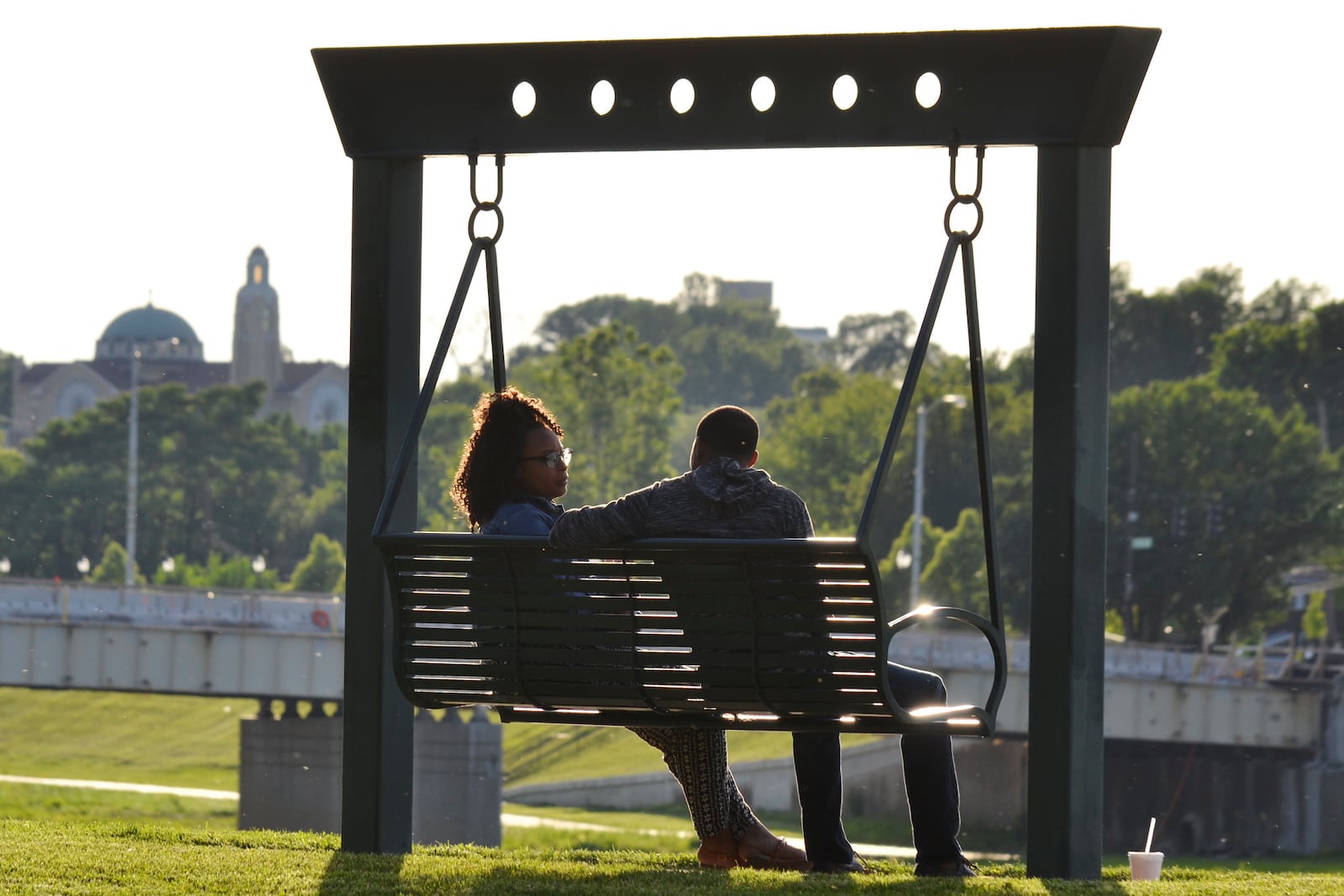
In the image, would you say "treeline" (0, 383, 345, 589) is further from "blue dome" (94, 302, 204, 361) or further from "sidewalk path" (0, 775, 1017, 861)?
"blue dome" (94, 302, 204, 361)

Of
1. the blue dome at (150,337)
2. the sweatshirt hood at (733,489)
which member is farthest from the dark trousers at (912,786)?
the blue dome at (150,337)

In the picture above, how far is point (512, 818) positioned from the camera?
43.5 meters

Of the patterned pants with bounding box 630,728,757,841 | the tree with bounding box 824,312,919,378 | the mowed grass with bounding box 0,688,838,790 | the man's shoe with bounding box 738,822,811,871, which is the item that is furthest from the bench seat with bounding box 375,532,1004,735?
the tree with bounding box 824,312,919,378

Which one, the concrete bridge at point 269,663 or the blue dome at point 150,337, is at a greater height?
the blue dome at point 150,337

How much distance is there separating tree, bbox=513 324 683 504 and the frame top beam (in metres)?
43.8

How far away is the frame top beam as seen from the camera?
247 inches

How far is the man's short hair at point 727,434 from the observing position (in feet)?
19.3

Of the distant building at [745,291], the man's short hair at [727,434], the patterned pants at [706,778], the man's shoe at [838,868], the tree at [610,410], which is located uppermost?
the distant building at [745,291]

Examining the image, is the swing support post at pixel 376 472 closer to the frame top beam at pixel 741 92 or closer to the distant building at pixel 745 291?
the frame top beam at pixel 741 92

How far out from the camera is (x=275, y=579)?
2584 inches

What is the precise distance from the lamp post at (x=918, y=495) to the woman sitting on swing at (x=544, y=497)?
43.7m

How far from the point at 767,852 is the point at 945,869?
56 cm

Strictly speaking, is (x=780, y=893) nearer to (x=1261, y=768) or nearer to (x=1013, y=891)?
(x=1013, y=891)

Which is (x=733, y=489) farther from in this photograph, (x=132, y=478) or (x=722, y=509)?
(x=132, y=478)
